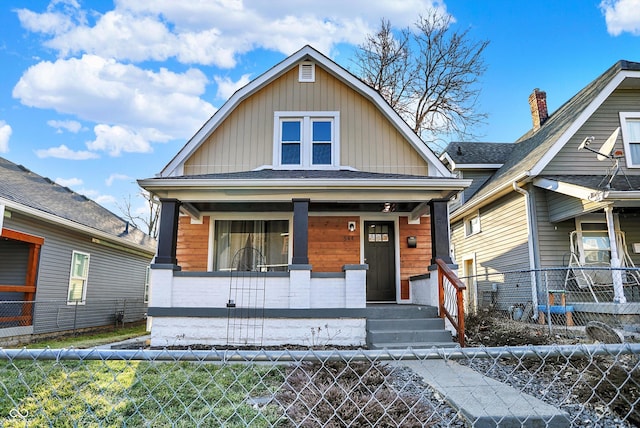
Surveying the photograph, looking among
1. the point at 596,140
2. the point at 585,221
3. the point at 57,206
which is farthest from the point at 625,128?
the point at 57,206

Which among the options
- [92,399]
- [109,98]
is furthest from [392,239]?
[109,98]

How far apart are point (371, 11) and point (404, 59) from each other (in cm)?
292

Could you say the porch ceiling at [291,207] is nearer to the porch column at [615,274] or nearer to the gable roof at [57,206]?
the gable roof at [57,206]

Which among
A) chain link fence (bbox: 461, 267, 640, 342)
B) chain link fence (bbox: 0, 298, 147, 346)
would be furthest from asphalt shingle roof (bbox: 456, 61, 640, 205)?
chain link fence (bbox: 0, 298, 147, 346)

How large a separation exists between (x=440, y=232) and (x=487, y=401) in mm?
4690

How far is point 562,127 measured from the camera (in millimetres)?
10906

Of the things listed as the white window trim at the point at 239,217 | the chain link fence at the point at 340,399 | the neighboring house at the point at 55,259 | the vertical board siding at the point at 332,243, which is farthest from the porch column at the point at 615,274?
the neighboring house at the point at 55,259

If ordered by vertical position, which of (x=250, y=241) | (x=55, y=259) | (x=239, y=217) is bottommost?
(x=55, y=259)

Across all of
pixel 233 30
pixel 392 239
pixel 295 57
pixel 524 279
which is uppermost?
pixel 233 30

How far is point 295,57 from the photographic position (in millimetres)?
9836

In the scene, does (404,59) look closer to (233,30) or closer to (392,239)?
(233,30)

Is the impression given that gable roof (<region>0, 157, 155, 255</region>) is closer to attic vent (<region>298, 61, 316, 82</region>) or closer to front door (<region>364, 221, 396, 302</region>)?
attic vent (<region>298, 61, 316, 82</region>)

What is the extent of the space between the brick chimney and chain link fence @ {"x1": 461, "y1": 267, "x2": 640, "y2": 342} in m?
6.45

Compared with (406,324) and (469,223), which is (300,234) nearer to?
(406,324)
